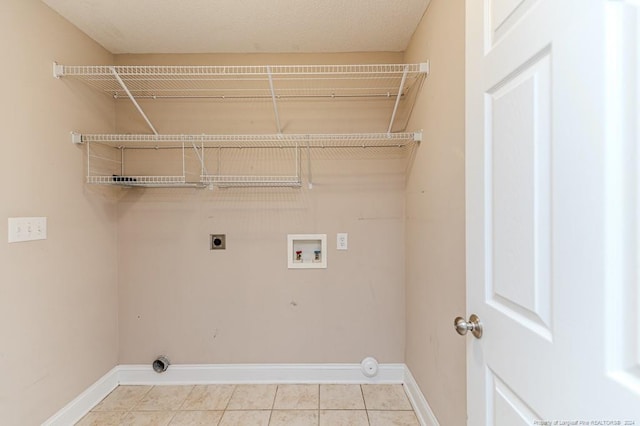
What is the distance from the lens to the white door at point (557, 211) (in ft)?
1.60

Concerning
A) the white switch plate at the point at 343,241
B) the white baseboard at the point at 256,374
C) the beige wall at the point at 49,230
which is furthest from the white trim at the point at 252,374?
the white switch plate at the point at 343,241

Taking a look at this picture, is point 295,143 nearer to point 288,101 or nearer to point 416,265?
point 288,101

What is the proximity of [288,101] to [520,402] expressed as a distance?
2.05 m

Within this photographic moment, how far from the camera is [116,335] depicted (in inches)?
87.2

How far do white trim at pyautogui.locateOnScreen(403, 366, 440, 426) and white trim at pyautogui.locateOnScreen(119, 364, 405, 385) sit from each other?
0.11 meters

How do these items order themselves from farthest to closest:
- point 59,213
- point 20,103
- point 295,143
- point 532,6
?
point 295,143 → point 59,213 → point 20,103 → point 532,6

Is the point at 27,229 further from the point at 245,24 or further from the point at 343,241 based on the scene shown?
the point at 343,241

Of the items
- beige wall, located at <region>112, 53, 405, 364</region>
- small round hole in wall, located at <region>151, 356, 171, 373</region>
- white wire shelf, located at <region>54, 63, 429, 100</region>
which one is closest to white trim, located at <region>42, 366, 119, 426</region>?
beige wall, located at <region>112, 53, 405, 364</region>

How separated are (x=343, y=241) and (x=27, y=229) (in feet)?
5.76

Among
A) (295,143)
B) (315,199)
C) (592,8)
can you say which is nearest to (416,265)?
(315,199)

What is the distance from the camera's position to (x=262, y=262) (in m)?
2.24

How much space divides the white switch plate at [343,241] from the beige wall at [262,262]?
0.04 metres

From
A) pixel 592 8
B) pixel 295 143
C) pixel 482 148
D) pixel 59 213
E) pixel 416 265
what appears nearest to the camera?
pixel 592 8

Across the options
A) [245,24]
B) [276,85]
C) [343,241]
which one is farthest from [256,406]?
[245,24]
